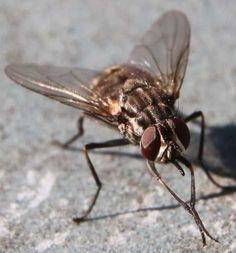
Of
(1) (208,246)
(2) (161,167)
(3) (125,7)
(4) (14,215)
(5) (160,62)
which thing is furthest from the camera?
(3) (125,7)

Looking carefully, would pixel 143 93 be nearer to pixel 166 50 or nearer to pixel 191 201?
pixel 166 50

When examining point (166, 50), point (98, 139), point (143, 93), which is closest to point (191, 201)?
point (143, 93)

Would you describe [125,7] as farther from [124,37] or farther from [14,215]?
[14,215]

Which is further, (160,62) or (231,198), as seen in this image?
(160,62)

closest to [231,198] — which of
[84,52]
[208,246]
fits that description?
[208,246]

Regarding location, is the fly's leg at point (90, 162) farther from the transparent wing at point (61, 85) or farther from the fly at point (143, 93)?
the transparent wing at point (61, 85)

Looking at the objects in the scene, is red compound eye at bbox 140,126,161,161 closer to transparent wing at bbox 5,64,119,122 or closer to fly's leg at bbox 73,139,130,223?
fly's leg at bbox 73,139,130,223

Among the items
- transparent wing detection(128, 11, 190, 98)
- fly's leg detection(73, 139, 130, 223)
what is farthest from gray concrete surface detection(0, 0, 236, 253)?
transparent wing detection(128, 11, 190, 98)

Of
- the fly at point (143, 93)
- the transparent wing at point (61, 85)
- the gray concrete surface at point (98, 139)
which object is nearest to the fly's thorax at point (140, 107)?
the fly at point (143, 93)
